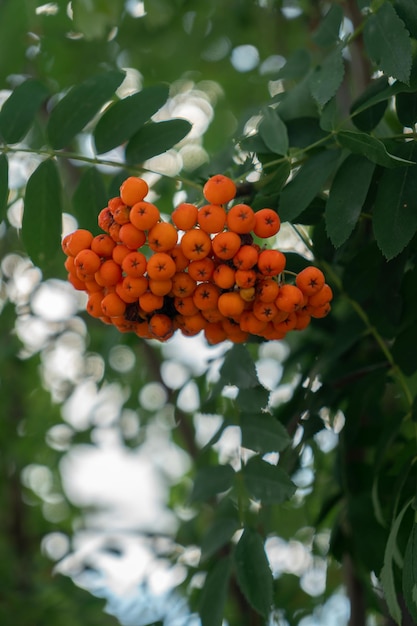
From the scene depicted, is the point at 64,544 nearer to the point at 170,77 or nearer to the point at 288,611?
the point at 288,611

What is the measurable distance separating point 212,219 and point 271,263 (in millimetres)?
89

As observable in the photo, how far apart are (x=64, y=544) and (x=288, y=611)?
90cm

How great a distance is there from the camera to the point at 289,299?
0.93 m

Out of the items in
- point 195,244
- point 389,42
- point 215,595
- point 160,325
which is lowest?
point 215,595

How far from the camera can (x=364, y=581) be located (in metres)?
1.54

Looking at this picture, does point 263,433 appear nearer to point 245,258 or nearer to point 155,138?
point 245,258

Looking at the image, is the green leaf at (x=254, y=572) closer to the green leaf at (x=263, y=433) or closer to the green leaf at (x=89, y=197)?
the green leaf at (x=263, y=433)

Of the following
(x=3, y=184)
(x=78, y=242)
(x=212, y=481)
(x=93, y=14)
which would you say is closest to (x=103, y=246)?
(x=78, y=242)

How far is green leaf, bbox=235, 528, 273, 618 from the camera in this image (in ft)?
3.35

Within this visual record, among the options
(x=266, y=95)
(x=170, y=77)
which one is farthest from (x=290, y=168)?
(x=266, y=95)

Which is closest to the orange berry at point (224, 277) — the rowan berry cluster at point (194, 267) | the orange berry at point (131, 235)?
the rowan berry cluster at point (194, 267)

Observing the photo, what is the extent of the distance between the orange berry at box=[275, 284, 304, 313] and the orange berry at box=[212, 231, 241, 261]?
76mm

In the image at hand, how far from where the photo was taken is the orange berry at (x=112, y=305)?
96 cm

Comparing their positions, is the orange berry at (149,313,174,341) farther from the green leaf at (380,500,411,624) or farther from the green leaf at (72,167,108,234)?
the green leaf at (380,500,411,624)
